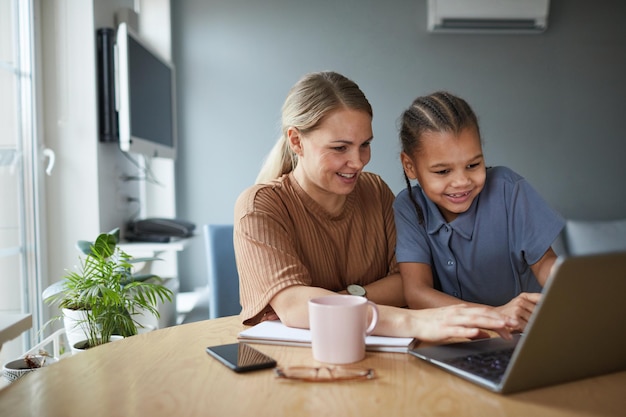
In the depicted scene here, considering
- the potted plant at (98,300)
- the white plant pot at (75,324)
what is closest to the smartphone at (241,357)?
the potted plant at (98,300)

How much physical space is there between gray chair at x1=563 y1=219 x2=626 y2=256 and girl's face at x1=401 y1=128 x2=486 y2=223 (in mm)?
480

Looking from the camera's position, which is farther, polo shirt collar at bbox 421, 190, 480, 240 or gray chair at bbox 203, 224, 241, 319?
gray chair at bbox 203, 224, 241, 319

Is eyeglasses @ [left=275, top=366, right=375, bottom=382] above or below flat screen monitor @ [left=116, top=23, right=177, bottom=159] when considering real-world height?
below

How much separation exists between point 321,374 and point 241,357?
0.13 metres

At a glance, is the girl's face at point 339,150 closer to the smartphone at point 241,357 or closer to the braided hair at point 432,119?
the braided hair at point 432,119

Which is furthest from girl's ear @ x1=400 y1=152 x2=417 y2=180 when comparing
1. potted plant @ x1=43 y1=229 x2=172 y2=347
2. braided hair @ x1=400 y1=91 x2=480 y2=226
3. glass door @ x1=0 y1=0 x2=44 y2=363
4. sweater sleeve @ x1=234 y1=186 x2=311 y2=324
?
glass door @ x1=0 y1=0 x2=44 y2=363

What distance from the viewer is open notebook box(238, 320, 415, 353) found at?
33.9 inches

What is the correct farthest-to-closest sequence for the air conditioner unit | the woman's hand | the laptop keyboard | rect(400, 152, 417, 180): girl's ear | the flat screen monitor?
1. the air conditioner unit
2. the flat screen monitor
3. rect(400, 152, 417, 180): girl's ear
4. the woman's hand
5. the laptop keyboard

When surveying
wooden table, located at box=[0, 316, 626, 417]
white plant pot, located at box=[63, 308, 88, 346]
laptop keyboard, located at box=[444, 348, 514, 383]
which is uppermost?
laptop keyboard, located at box=[444, 348, 514, 383]

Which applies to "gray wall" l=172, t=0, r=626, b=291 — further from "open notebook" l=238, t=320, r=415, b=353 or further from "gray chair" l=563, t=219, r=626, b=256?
"open notebook" l=238, t=320, r=415, b=353

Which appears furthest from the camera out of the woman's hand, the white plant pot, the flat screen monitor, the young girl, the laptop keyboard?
the flat screen monitor

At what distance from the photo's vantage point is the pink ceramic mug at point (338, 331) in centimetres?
79

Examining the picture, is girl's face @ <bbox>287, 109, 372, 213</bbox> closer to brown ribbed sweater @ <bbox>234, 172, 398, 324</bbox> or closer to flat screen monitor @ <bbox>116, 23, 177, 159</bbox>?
brown ribbed sweater @ <bbox>234, 172, 398, 324</bbox>

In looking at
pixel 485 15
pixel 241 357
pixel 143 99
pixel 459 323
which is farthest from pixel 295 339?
pixel 485 15
